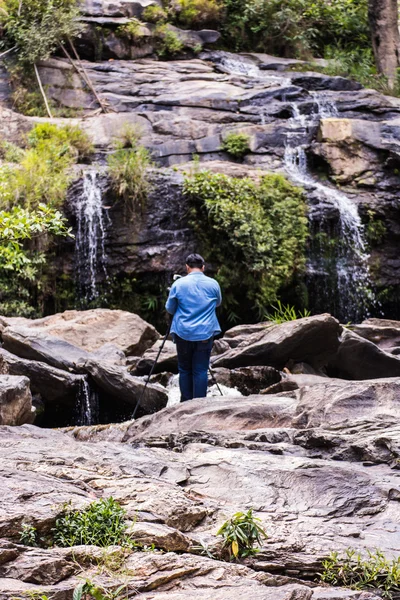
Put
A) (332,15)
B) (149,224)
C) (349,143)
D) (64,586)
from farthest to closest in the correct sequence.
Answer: (332,15) < (349,143) < (149,224) < (64,586)

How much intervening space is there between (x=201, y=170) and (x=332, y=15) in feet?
39.1

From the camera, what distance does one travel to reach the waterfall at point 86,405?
9.91m

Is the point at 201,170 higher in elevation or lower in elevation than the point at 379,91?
lower

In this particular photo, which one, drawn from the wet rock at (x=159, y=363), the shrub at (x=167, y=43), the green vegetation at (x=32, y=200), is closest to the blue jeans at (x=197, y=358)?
the wet rock at (x=159, y=363)

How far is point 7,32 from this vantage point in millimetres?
19625

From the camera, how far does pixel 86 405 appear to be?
9930 mm

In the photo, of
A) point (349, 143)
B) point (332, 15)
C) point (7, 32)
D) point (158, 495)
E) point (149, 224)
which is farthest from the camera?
point (332, 15)

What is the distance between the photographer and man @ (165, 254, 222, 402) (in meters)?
8.47

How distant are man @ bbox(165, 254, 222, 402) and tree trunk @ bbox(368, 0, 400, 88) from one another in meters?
16.2

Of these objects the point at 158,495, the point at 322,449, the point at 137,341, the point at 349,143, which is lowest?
the point at 137,341

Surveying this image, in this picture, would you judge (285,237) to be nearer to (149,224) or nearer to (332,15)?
(149,224)

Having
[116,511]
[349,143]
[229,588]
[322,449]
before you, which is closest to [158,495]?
[116,511]

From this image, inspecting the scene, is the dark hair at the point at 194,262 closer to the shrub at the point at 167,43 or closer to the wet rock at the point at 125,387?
the wet rock at the point at 125,387

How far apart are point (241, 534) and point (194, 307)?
4.81 metres
